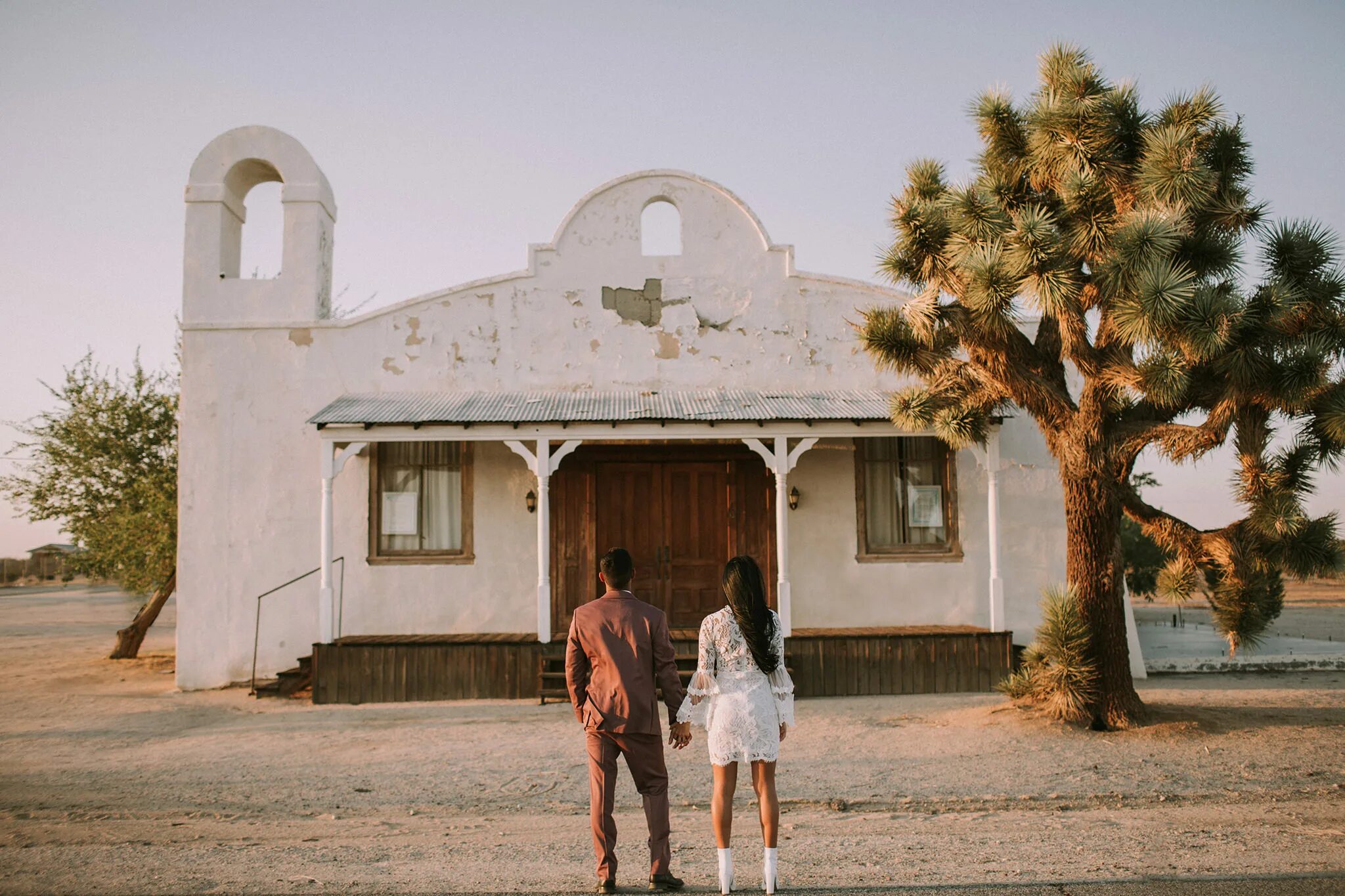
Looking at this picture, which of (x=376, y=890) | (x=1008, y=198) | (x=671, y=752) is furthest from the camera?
(x=1008, y=198)

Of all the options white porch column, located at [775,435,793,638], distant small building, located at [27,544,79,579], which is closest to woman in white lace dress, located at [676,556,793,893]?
white porch column, located at [775,435,793,638]

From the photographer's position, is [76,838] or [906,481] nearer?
[76,838]

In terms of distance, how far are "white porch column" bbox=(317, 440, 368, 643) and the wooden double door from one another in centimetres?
260

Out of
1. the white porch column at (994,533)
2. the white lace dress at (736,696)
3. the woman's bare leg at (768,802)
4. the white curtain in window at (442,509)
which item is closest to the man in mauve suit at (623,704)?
the white lace dress at (736,696)

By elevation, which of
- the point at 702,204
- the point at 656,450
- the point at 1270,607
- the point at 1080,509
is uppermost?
the point at 702,204

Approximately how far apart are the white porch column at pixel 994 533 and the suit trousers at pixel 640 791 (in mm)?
7671

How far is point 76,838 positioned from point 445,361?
25.2 feet

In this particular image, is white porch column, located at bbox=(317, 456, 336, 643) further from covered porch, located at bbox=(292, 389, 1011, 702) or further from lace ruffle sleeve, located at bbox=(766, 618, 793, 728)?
lace ruffle sleeve, located at bbox=(766, 618, 793, 728)

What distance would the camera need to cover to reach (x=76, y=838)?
6.15 meters

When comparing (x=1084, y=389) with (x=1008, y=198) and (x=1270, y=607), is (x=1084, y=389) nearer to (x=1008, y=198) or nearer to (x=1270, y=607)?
(x=1008, y=198)

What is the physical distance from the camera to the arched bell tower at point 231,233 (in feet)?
42.3

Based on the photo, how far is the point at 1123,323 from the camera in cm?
809

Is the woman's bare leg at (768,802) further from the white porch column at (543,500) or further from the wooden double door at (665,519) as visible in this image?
the wooden double door at (665,519)

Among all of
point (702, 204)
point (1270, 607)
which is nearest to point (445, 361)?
point (702, 204)
